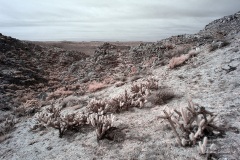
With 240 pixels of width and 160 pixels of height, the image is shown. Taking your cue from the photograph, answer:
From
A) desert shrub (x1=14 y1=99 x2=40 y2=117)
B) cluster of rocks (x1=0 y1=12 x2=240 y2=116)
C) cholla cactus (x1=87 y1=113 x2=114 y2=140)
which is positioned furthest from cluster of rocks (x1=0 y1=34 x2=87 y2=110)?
cholla cactus (x1=87 y1=113 x2=114 y2=140)

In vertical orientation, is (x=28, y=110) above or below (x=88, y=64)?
below

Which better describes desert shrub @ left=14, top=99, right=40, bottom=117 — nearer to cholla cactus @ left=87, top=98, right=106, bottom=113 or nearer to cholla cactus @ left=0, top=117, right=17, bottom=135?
cholla cactus @ left=0, top=117, right=17, bottom=135

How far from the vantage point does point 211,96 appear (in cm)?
940

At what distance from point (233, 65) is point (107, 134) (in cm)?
680

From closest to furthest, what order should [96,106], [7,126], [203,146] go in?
[203,146], [96,106], [7,126]

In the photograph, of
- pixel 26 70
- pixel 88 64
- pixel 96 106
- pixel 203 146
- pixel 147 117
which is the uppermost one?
pixel 203 146

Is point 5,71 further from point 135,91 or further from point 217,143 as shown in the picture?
point 217,143

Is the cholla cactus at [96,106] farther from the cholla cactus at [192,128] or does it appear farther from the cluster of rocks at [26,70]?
the cluster of rocks at [26,70]

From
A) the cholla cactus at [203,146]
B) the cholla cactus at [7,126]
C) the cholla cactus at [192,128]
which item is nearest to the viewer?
the cholla cactus at [203,146]

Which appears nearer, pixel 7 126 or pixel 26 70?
pixel 7 126

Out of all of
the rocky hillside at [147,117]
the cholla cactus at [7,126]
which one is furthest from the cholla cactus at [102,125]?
the cholla cactus at [7,126]

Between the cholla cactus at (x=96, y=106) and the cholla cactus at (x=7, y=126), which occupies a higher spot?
the cholla cactus at (x=96, y=106)

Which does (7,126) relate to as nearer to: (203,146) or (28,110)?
(28,110)

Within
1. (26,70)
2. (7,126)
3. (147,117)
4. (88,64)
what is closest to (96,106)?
(147,117)
